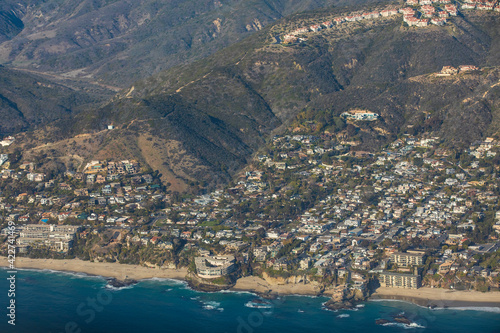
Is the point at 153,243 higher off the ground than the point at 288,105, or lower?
lower

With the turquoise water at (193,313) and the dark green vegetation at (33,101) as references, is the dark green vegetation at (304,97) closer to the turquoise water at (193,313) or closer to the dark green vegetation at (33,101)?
the dark green vegetation at (33,101)

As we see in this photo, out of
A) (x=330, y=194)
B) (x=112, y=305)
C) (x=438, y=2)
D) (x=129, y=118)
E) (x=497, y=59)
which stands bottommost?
(x=112, y=305)

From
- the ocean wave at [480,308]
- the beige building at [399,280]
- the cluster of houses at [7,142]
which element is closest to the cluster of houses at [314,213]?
the beige building at [399,280]

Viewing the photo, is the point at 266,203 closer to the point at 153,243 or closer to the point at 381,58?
the point at 153,243

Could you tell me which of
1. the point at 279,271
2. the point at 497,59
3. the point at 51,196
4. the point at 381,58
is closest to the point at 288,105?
the point at 381,58

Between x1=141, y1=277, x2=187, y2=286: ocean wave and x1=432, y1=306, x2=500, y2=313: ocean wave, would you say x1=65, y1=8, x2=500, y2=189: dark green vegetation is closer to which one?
x1=141, y1=277, x2=187, y2=286: ocean wave

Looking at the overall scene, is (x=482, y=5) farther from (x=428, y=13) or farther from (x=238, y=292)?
(x=238, y=292)

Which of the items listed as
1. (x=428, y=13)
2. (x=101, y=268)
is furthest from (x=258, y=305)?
(x=428, y=13)

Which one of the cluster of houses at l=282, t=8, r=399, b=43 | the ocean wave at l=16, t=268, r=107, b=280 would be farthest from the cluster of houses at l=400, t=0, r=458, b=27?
the ocean wave at l=16, t=268, r=107, b=280
